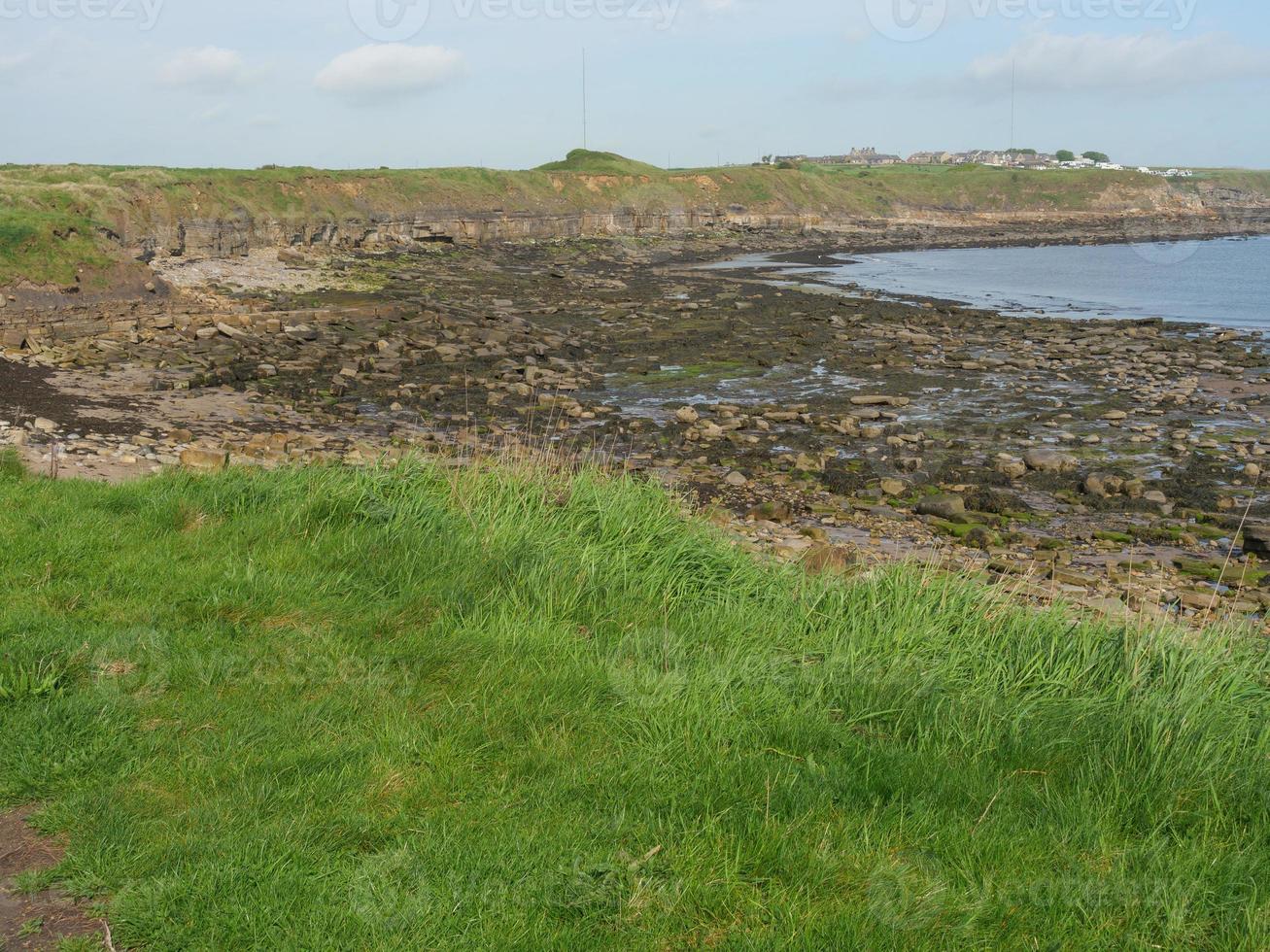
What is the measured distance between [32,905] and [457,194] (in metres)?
62.9

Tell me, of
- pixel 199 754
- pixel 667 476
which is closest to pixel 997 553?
pixel 667 476

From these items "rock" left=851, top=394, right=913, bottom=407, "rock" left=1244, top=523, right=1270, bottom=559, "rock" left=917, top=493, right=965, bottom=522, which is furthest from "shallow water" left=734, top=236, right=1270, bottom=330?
"rock" left=1244, top=523, right=1270, bottom=559

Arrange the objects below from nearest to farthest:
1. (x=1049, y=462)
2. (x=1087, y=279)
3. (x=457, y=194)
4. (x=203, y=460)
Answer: (x=203, y=460) < (x=1049, y=462) < (x=1087, y=279) < (x=457, y=194)

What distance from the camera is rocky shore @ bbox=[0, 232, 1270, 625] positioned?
13078mm

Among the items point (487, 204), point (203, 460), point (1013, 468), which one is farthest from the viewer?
point (487, 204)

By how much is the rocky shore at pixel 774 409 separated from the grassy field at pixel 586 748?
6.76 ft

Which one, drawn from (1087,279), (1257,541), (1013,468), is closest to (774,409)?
(1013,468)

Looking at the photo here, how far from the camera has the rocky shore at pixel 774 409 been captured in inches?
515

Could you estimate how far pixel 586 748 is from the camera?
4.81 m

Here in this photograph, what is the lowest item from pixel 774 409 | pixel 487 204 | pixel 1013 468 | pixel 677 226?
pixel 1013 468

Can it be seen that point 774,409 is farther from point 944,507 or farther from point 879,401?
point 944,507

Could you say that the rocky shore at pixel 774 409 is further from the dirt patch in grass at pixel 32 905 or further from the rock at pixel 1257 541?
the dirt patch in grass at pixel 32 905

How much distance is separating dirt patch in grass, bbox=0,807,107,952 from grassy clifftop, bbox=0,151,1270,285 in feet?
86.7

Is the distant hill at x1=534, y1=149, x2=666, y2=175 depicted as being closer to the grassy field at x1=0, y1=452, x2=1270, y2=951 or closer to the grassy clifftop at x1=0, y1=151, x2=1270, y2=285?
the grassy clifftop at x1=0, y1=151, x2=1270, y2=285
